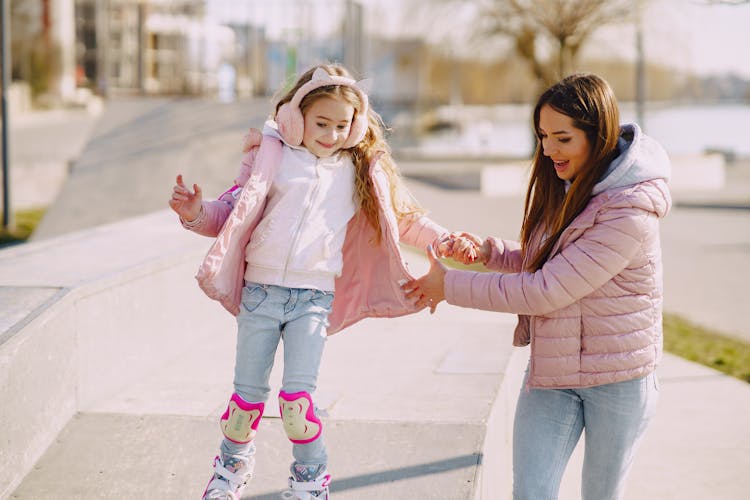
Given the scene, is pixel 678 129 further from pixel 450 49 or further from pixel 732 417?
pixel 732 417

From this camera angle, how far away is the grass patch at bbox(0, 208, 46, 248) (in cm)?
1285

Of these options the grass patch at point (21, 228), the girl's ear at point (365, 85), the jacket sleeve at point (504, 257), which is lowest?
the grass patch at point (21, 228)

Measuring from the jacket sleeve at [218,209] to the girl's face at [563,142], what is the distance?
1.04m

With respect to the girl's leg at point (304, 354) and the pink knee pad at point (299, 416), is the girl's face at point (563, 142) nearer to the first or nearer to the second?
the girl's leg at point (304, 354)

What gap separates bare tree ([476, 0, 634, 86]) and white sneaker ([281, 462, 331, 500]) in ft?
37.3

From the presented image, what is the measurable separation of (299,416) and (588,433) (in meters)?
0.94

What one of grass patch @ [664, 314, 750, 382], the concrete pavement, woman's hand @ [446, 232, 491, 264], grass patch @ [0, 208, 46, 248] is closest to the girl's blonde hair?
woman's hand @ [446, 232, 491, 264]

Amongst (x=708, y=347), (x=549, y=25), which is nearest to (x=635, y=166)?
(x=708, y=347)

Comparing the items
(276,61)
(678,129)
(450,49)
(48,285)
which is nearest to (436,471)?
(48,285)

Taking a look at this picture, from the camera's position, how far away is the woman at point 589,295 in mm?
2965

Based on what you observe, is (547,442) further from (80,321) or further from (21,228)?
(21,228)

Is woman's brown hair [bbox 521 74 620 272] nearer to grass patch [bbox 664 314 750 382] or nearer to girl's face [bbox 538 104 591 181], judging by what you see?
girl's face [bbox 538 104 591 181]

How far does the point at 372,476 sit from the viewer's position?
3836 mm

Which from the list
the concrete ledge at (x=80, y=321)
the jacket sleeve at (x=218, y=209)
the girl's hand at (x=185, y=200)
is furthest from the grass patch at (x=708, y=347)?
the girl's hand at (x=185, y=200)
